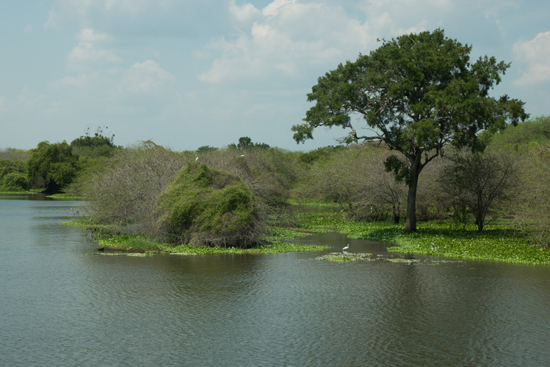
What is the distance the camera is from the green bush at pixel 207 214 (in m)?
26.3

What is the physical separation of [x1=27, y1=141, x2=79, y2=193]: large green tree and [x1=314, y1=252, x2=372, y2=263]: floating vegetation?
9037cm

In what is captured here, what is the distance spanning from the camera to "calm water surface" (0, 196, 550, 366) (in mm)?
10531

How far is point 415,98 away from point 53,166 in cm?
9420

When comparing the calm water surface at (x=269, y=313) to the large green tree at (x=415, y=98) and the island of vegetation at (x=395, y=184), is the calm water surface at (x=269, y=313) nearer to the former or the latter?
the island of vegetation at (x=395, y=184)

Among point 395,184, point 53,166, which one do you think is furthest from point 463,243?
point 53,166

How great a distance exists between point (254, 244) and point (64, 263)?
10208 mm

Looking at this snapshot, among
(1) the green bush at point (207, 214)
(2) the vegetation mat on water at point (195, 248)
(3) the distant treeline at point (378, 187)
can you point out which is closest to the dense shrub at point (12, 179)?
(3) the distant treeline at point (378, 187)

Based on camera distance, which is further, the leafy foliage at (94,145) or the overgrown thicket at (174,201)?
the leafy foliage at (94,145)

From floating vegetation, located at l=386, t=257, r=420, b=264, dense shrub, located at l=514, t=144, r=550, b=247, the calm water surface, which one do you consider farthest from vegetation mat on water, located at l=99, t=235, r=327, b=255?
dense shrub, located at l=514, t=144, r=550, b=247

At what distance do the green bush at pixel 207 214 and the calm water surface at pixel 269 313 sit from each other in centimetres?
364

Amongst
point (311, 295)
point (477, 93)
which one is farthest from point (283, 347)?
point (477, 93)

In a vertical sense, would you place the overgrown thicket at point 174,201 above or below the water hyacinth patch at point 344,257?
above

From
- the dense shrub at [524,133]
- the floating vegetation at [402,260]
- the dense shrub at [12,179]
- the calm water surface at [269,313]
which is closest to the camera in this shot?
the calm water surface at [269,313]

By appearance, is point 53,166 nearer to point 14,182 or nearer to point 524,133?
point 14,182
